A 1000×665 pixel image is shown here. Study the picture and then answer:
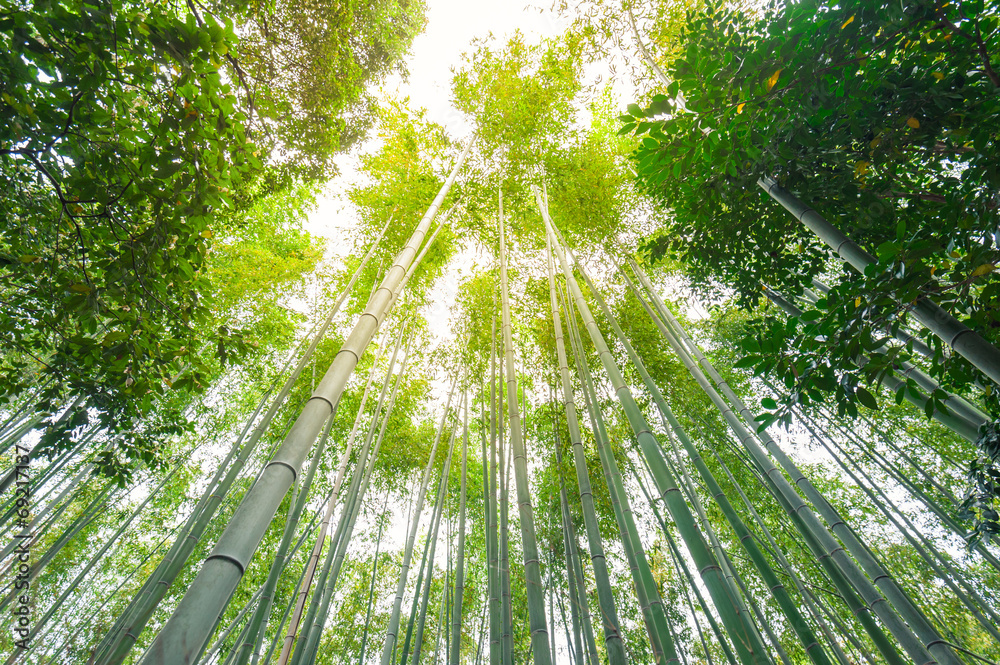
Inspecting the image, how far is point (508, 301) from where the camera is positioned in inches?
136

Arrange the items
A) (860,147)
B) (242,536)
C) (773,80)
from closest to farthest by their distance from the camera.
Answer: (242,536) → (773,80) → (860,147)

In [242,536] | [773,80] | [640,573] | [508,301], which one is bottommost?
[242,536]

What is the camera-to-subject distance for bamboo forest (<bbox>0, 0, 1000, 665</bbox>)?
129 cm

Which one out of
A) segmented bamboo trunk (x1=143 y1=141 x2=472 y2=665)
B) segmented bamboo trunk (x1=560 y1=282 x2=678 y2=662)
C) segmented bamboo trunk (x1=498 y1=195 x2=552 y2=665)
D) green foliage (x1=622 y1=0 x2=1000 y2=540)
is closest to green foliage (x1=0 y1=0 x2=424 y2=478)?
segmented bamboo trunk (x1=143 y1=141 x2=472 y2=665)

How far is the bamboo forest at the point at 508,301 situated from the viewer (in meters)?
1.29

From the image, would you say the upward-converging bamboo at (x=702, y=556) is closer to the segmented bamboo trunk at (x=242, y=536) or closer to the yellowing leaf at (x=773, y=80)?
the segmented bamboo trunk at (x=242, y=536)

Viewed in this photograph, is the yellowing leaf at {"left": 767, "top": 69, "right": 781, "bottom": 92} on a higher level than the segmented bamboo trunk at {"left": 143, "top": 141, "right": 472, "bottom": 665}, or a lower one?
higher

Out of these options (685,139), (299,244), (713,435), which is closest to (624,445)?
(713,435)

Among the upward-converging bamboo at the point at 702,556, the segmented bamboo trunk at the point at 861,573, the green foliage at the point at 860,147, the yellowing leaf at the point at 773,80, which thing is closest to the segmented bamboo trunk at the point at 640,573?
the upward-converging bamboo at the point at 702,556

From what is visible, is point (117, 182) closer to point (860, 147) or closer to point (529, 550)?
point (529, 550)

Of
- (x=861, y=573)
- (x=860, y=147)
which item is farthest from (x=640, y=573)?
(x=860, y=147)

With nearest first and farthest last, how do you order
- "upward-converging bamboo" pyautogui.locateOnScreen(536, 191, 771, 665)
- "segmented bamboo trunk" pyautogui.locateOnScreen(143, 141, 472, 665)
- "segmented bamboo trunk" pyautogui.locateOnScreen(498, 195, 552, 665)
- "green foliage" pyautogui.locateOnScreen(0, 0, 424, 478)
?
"segmented bamboo trunk" pyautogui.locateOnScreen(143, 141, 472, 665)
"green foliage" pyautogui.locateOnScreen(0, 0, 424, 478)
"upward-converging bamboo" pyautogui.locateOnScreen(536, 191, 771, 665)
"segmented bamboo trunk" pyautogui.locateOnScreen(498, 195, 552, 665)

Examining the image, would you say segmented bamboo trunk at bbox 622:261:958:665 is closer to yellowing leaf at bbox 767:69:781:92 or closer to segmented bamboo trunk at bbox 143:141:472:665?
yellowing leaf at bbox 767:69:781:92

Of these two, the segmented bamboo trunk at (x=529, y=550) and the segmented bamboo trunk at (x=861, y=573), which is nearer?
the segmented bamboo trunk at (x=861, y=573)
